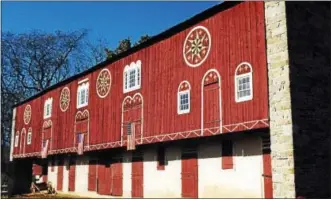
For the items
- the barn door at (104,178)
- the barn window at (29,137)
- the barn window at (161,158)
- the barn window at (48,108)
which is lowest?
the barn door at (104,178)

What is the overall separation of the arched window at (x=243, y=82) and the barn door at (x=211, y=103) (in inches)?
44.1

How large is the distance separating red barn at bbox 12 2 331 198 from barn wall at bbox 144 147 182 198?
52mm

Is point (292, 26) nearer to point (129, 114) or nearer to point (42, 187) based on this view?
point (129, 114)

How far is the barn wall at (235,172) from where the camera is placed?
55.8 feet

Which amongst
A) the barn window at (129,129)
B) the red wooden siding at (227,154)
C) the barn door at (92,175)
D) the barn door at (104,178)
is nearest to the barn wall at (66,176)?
the barn door at (92,175)

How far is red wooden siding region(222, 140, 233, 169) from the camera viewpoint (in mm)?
18219

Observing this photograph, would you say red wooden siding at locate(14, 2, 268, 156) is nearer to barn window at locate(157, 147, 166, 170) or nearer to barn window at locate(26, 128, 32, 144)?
barn window at locate(157, 147, 166, 170)

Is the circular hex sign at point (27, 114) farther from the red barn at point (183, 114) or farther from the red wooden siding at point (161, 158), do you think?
the red wooden siding at point (161, 158)

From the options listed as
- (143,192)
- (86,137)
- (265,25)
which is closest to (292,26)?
(265,25)

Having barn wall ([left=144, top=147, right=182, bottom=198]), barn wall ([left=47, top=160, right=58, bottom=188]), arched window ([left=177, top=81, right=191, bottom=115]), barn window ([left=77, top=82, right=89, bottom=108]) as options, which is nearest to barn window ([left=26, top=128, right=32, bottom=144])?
barn wall ([left=47, top=160, right=58, bottom=188])

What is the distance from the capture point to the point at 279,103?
15391mm

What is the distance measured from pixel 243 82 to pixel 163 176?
7569mm

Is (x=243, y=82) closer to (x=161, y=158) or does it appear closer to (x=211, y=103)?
(x=211, y=103)

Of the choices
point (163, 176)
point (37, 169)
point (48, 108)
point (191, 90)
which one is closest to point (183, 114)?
point (191, 90)
